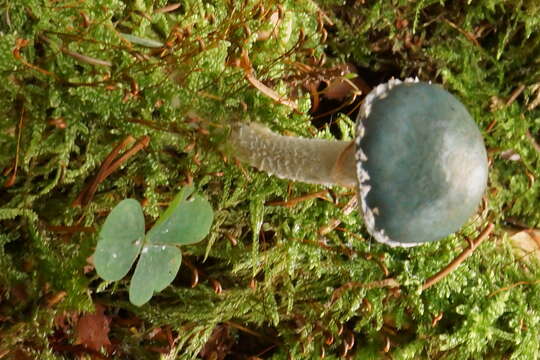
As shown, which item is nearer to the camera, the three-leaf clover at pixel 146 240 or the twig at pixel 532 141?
the three-leaf clover at pixel 146 240

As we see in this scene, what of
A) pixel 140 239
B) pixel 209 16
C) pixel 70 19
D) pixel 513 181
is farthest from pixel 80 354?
pixel 513 181

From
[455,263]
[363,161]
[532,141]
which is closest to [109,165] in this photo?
[363,161]

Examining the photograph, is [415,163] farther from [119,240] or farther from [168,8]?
[168,8]

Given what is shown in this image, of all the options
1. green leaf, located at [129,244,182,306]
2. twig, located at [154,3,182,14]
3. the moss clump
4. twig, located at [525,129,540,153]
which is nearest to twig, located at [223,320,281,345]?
the moss clump

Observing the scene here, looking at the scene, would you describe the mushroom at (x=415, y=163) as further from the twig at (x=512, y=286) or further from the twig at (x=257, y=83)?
the twig at (x=512, y=286)

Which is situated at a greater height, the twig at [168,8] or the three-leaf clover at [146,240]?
the twig at [168,8]

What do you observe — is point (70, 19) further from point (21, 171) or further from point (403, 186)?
point (403, 186)

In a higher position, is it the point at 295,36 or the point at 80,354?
the point at 295,36

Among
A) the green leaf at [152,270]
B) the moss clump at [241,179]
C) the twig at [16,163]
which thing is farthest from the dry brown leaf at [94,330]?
the twig at [16,163]
